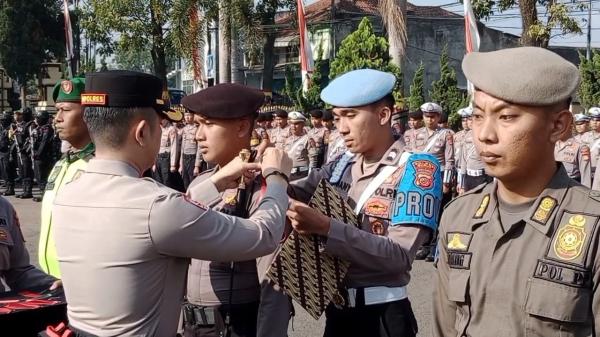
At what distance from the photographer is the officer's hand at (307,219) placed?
8.68 feet

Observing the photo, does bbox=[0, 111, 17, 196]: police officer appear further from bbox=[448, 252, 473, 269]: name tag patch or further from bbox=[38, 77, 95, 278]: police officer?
bbox=[448, 252, 473, 269]: name tag patch

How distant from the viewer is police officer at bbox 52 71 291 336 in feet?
7.39

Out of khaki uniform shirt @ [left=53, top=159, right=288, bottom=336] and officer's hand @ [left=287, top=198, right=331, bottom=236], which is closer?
khaki uniform shirt @ [left=53, top=159, right=288, bottom=336]

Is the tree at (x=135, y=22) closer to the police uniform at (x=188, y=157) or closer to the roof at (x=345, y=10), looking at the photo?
the police uniform at (x=188, y=157)

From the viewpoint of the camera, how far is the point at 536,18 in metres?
15.0

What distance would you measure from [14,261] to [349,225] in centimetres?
154

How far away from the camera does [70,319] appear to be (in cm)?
244

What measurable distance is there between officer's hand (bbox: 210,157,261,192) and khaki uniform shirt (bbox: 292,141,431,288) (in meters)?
0.30

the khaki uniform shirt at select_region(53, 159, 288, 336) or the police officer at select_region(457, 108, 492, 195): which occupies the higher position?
the khaki uniform shirt at select_region(53, 159, 288, 336)

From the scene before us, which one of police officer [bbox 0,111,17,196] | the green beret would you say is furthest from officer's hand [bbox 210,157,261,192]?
police officer [bbox 0,111,17,196]

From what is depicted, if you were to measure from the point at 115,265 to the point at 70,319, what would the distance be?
332mm

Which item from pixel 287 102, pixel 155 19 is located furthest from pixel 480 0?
pixel 287 102

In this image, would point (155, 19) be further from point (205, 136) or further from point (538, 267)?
point (538, 267)

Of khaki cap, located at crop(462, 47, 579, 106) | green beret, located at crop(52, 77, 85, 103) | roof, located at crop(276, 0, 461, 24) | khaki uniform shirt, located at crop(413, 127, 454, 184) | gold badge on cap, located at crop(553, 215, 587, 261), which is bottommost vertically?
khaki uniform shirt, located at crop(413, 127, 454, 184)
